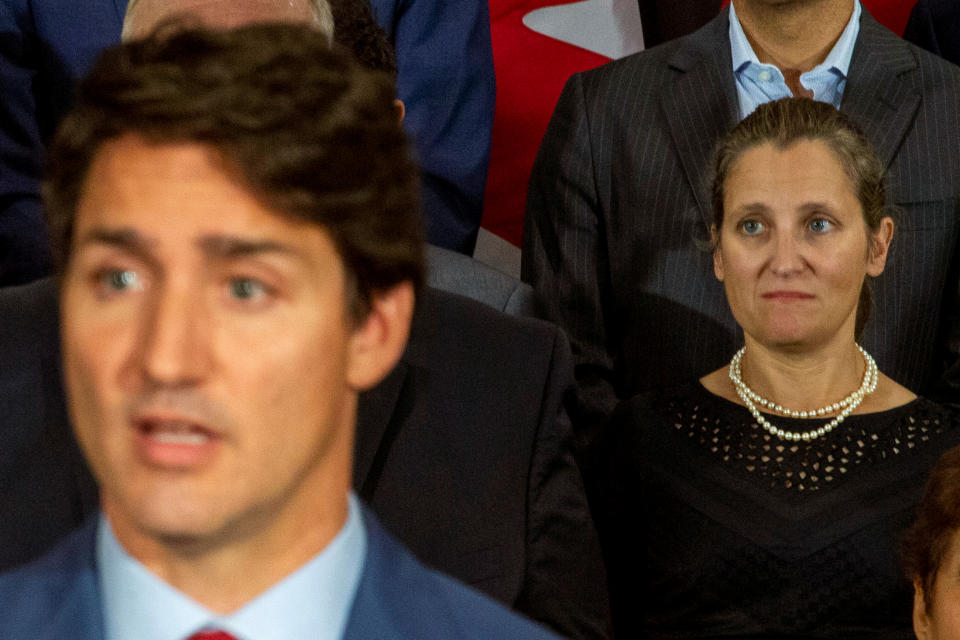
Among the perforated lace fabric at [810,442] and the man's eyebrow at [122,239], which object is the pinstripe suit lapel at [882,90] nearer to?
the perforated lace fabric at [810,442]

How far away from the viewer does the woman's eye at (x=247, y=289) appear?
524mm

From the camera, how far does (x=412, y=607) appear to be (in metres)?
0.61

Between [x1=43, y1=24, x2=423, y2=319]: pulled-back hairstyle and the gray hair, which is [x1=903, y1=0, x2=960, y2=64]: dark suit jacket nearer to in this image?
the gray hair

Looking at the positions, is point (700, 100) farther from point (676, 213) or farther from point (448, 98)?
point (448, 98)

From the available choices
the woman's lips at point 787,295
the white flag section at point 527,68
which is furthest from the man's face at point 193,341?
the white flag section at point 527,68

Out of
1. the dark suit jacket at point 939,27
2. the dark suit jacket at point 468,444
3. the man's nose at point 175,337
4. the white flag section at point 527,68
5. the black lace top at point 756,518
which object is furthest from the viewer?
the white flag section at point 527,68

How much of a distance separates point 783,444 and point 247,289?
883 mm

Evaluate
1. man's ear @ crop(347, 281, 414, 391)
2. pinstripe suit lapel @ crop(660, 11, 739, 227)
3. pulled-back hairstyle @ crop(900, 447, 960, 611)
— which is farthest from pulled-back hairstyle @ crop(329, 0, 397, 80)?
man's ear @ crop(347, 281, 414, 391)

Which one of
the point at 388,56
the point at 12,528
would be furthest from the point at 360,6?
the point at 12,528

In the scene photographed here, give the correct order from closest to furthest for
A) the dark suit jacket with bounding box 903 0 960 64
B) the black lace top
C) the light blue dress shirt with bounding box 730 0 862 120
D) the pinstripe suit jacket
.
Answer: the black lace top
the pinstripe suit jacket
the light blue dress shirt with bounding box 730 0 862 120
the dark suit jacket with bounding box 903 0 960 64

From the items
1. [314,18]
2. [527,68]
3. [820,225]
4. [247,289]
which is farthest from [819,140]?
[247,289]

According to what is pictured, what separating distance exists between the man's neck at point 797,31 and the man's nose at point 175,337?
1177mm

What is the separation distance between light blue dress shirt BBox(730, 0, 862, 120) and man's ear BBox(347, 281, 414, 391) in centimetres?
106

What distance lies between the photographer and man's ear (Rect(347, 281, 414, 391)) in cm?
57
